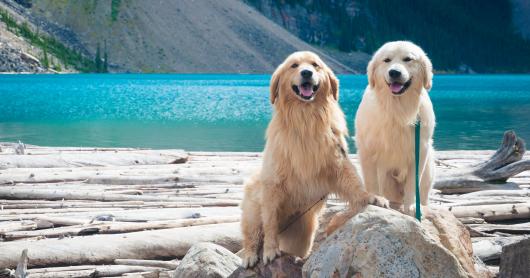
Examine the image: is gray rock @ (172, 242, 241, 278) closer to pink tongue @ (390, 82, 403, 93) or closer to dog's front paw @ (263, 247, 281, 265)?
dog's front paw @ (263, 247, 281, 265)

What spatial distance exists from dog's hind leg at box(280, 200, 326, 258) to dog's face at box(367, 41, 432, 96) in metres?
1.16

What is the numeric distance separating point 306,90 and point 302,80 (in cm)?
9

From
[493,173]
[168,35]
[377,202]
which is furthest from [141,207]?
[168,35]

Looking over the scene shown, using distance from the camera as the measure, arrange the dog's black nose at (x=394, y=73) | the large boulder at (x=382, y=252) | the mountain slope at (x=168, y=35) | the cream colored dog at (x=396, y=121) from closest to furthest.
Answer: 1. the large boulder at (x=382, y=252)
2. the dog's black nose at (x=394, y=73)
3. the cream colored dog at (x=396, y=121)
4. the mountain slope at (x=168, y=35)

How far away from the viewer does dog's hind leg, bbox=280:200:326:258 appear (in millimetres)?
5020

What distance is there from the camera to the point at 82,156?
1125 centimetres

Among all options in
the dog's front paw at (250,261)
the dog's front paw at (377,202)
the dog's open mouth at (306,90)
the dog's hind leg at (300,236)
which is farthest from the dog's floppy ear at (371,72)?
the dog's front paw at (250,261)

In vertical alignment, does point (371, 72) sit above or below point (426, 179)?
above

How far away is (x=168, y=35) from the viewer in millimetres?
141375

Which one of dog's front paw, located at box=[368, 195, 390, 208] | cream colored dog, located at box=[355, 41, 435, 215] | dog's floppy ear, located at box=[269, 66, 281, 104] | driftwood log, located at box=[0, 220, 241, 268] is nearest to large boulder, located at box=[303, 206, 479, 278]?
dog's front paw, located at box=[368, 195, 390, 208]

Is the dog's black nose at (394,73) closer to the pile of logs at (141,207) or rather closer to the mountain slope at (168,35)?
the pile of logs at (141,207)

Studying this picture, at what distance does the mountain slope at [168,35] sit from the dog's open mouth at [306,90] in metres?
138

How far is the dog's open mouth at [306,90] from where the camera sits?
470cm

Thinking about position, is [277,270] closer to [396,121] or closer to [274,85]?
[274,85]
